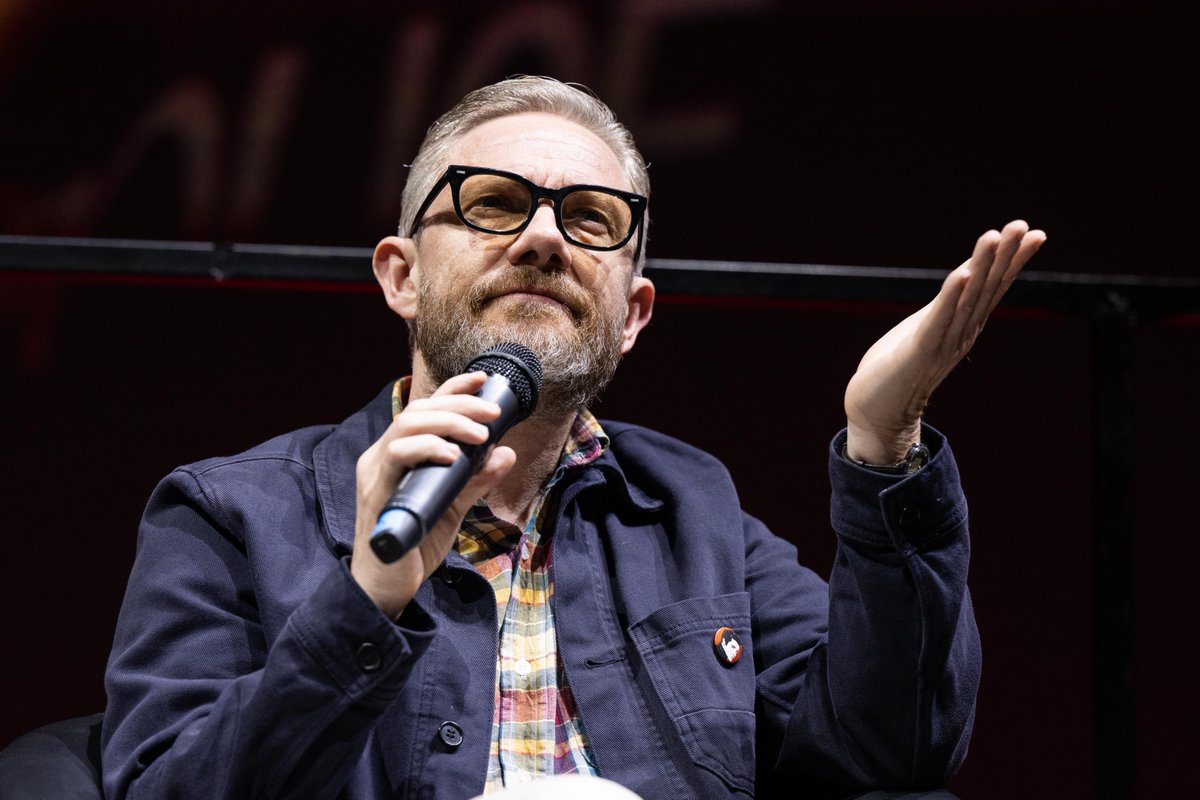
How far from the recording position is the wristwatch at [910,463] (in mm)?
1361

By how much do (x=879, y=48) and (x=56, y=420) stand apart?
5.13ft

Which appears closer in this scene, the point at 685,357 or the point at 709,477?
the point at 709,477

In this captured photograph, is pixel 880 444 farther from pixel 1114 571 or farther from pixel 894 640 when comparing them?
pixel 1114 571

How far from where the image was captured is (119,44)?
209cm

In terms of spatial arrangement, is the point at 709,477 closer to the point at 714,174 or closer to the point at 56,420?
the point at 714,174

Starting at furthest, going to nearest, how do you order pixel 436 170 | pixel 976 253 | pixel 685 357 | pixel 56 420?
pixel 685 357, pixel 56 420, pixel 436 170, pixel 976 253

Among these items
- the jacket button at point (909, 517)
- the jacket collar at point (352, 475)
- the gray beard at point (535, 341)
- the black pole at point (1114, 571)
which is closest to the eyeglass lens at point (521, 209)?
the gray beard at point (535, 341)

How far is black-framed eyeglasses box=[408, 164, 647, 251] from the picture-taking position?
1534mm

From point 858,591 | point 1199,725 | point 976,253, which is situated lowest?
point 1199,725

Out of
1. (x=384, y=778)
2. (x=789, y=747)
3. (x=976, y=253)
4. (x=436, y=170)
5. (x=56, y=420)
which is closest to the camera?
(x=976, y=253)

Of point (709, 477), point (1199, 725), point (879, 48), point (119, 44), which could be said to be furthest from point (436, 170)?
point (1199, 725)

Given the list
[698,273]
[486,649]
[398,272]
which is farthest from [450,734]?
[698,273]

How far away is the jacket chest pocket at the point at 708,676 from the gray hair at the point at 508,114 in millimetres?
524

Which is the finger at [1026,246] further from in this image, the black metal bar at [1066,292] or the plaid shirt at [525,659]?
the black metal bar at [1066,292]
